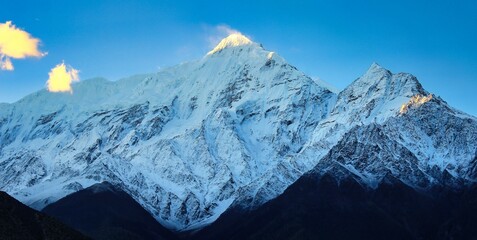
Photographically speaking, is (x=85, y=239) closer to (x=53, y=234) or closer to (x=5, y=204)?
(x=53, y=234)

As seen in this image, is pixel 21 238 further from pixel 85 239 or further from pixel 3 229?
pixel 85 239

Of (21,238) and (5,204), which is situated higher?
(5,204)

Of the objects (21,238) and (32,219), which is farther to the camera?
(32,219)

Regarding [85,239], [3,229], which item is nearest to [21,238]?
[3,229]

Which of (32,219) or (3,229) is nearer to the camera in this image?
(3,229)

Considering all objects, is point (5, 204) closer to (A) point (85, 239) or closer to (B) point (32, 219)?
(B) point (32, 219)
